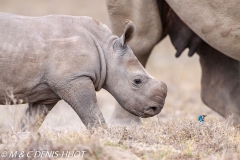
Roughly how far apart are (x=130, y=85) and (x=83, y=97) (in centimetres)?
44

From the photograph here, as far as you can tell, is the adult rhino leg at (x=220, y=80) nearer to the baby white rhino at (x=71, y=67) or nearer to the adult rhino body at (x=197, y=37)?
the adult rhino body at (x=197, y=37)

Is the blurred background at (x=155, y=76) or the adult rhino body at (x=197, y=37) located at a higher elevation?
the adult rhino body at (x=197, y=37)

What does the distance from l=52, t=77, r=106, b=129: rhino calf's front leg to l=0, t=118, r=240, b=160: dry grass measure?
24cm

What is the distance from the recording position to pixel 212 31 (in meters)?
6.19

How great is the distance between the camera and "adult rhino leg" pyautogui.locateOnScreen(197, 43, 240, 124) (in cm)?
731

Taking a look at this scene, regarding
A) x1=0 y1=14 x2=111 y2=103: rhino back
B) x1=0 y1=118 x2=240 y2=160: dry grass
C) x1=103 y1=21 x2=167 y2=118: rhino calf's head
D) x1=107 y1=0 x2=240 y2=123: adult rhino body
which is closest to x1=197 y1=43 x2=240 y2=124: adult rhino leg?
x1=107 y1=0 x2=240 y2=123: adult rhino body

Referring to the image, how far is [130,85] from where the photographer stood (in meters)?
5.47

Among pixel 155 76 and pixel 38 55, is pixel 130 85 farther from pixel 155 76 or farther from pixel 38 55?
pixel 155 76

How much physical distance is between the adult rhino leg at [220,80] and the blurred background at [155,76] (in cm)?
41

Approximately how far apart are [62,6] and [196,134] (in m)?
12.4

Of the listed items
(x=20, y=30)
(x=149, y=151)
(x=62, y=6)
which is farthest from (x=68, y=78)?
(x=62, y=6)

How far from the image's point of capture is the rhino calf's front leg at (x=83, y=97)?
17.2ft

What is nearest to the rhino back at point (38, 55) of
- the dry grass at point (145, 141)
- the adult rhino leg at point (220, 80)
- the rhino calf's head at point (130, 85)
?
the rhino calf's head at point (130, 85)

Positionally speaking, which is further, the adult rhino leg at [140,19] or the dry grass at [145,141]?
the adult rhino leg at [140,19]
